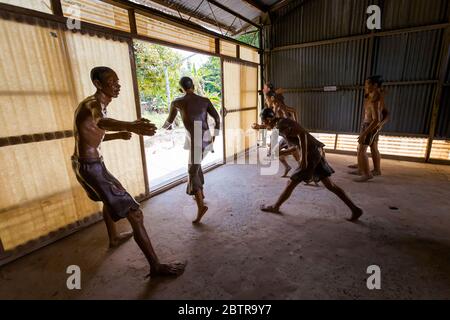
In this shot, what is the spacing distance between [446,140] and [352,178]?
2.74 metres

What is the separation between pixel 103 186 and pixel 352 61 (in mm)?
6401

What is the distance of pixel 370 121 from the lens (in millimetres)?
4453

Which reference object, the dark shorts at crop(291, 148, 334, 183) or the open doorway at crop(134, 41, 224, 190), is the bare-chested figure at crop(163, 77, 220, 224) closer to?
the dark shorts at crop(291, 148, 334, 183)

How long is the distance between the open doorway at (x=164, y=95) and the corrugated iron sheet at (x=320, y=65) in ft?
6.66

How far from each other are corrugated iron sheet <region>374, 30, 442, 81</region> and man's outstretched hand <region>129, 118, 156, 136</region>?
242 inches

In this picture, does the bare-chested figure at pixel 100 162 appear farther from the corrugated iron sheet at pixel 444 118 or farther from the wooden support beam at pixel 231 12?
the corrugated iron sheet at pixel 444 118

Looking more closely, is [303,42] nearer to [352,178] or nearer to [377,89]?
[377,89]

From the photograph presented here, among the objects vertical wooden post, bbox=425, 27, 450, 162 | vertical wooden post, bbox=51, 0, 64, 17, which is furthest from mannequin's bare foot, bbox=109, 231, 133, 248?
vertical wooden post, bbox=425, 27, 450, 162

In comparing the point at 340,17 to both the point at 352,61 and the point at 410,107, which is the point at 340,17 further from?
the point at 410,107

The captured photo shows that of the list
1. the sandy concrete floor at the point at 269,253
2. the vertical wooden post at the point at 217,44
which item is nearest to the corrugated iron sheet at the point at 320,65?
the vertical wooden post at the point at 217,44

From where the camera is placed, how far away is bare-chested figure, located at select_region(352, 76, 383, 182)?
4.20 meters

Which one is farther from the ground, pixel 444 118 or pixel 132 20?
pixel 132 20

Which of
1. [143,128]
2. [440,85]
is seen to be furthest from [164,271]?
[440,85]

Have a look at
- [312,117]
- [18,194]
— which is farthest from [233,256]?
[312,117]
